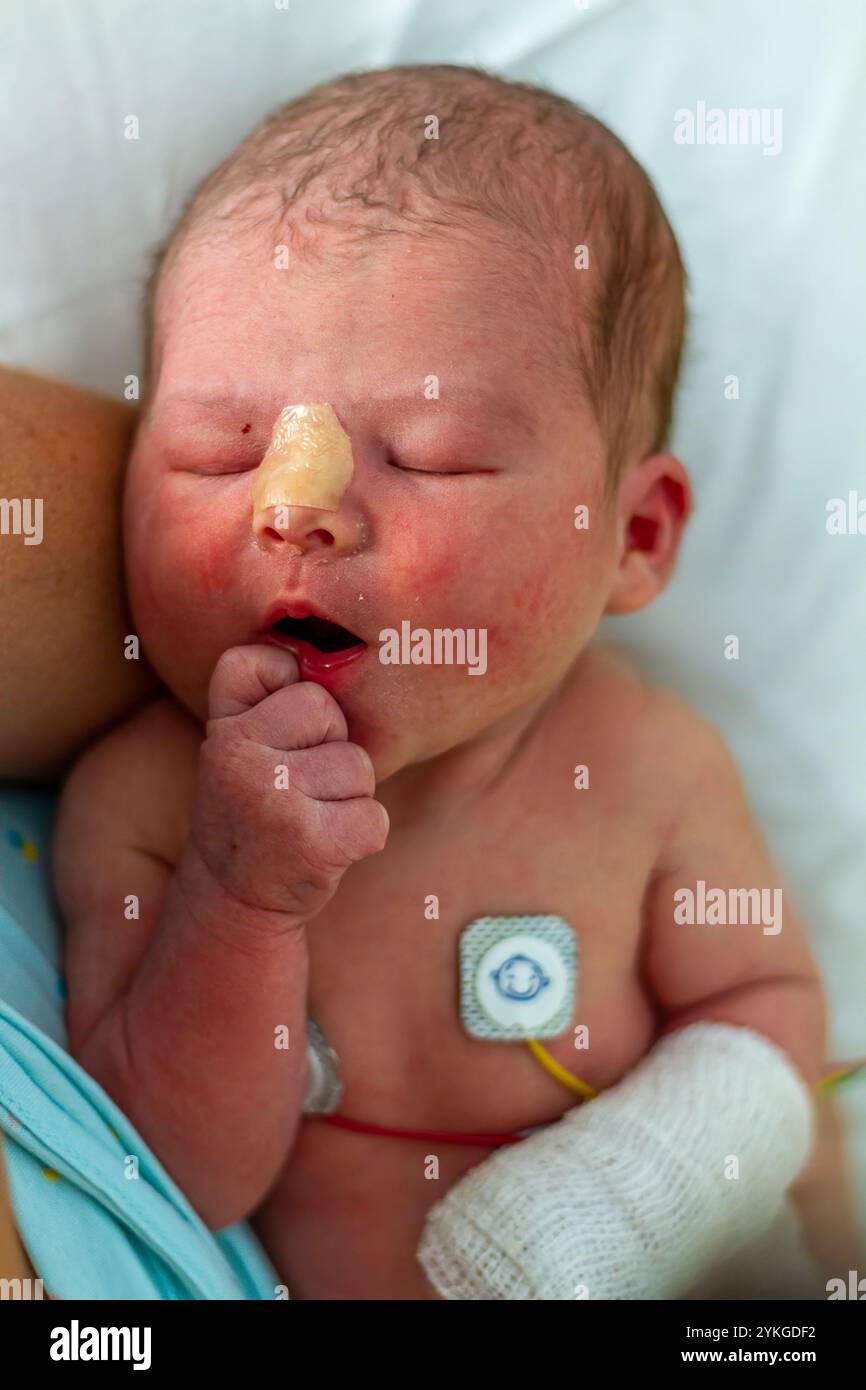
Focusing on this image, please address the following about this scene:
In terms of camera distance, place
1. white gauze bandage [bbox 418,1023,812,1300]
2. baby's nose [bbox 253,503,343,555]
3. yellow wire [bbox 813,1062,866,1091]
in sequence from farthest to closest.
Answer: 1. yellow wire [bbox 813,1062,866,1091]
2. white gauze bandage [bbox 418,1023,812,1300]
3. baby's nose [bbox 253,503,343,555]

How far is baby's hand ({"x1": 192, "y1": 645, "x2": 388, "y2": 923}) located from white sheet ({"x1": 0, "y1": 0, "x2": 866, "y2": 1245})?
1.69 ft

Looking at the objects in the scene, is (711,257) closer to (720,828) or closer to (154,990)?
(720,828)

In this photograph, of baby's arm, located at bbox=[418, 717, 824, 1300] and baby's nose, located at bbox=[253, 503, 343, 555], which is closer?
baby's nose, located at bbox=[253, 503, 343, 555]

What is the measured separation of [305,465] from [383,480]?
7cm

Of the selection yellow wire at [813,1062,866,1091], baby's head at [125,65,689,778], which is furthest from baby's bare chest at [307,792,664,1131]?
yellow wire at [813,1062,866,1091]

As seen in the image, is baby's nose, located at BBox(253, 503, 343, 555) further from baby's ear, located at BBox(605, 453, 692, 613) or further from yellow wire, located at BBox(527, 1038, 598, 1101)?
yellow wire, located at BBox(527, 1038, 598, 1101)

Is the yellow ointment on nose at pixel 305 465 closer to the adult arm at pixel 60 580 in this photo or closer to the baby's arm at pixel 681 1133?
the adult arm at pixel 60 580

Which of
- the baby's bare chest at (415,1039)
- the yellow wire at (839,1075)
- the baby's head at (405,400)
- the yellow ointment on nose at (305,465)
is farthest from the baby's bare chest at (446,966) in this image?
the yellow ointment on nose at (305,465)

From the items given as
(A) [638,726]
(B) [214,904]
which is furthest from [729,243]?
(B) [214,904]

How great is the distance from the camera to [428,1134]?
125cm

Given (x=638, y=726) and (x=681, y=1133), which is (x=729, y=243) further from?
(x=681, y=1133)

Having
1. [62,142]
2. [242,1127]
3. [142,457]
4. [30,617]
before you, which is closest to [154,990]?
[242,1127]

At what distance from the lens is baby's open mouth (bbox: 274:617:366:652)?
3.60ft

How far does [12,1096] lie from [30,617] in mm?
370
